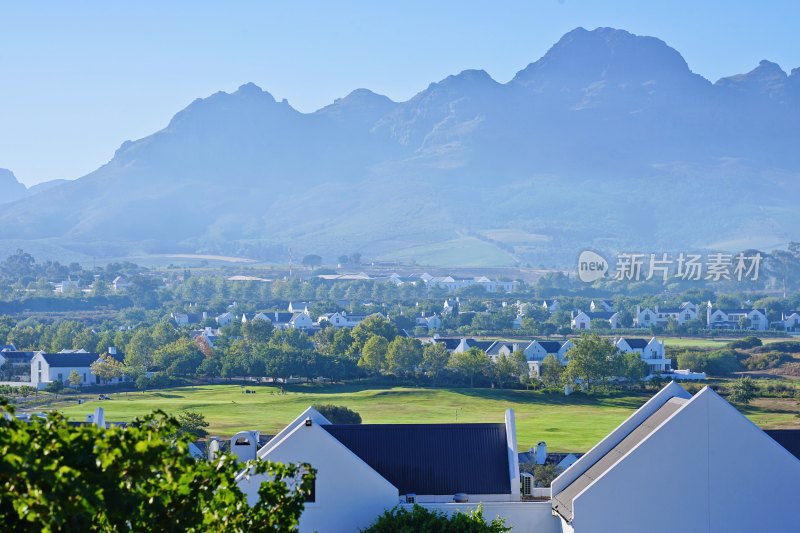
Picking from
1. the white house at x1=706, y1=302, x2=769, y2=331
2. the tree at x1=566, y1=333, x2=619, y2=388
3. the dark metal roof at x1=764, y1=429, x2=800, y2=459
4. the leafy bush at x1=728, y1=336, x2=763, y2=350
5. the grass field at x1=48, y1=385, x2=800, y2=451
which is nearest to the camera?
the dark metal roof at x1=764, y1=429, x2=800, y2=459

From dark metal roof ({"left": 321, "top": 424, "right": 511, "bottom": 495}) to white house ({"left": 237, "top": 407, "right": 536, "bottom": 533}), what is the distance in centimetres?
2

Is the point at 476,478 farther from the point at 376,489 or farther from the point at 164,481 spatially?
the point at 164,481

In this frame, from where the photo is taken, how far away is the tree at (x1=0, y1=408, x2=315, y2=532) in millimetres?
9750

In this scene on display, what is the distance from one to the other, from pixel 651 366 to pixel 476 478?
2563 inches

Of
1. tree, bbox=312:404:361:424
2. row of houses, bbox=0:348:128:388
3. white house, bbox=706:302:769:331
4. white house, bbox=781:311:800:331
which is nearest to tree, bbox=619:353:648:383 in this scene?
tree, bbox=312:404:361:424

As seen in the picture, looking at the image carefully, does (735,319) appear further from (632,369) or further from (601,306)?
(632,369)

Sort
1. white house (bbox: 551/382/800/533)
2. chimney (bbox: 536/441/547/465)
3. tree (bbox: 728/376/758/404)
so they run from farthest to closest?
tree (bbox: 728/376/758/404) < chimney (bbox: 536/441/547/465) < white house (bbox: 551/382/800/533)

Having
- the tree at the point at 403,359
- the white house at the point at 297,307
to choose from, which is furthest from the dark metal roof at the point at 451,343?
the white house at the point at 297,307

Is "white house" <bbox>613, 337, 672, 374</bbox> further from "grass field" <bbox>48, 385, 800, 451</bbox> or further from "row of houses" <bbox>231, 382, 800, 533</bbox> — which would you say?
"row of houses" <bbox>231, 382, 800, 533</bbox>

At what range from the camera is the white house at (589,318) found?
13700cm

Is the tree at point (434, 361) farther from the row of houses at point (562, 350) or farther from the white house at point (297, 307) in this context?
the white house at point (297, 307)

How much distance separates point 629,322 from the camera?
14338cm

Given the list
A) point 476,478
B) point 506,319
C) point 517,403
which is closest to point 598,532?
point 476,478

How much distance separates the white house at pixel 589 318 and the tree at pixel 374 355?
51.2m
